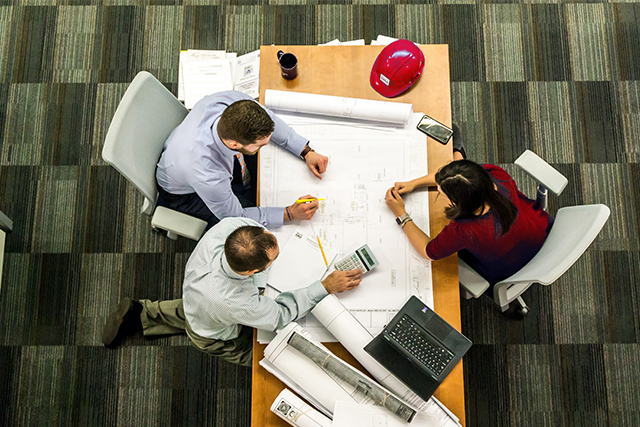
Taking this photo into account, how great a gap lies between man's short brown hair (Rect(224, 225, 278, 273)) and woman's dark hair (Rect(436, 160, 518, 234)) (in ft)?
1.86

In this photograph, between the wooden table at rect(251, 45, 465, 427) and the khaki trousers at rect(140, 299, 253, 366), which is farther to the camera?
the khaki trousers at rect(140, 299, 253, 366)

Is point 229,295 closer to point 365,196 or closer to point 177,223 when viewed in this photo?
point 177,223

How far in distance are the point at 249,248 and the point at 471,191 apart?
68 centimetres

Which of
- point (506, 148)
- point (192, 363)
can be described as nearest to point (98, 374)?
point (192, 363)

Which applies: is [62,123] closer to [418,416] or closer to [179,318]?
[179,318]

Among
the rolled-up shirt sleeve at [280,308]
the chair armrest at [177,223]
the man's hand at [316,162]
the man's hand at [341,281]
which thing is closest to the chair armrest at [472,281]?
the man's hand at [341,281]

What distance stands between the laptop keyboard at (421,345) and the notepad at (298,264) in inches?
12.3

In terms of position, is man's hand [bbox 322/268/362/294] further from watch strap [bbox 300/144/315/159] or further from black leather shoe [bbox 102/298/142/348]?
black leather shoe [bbox 102/298/142/348]

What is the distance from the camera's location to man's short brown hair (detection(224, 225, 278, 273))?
1272 millimetres

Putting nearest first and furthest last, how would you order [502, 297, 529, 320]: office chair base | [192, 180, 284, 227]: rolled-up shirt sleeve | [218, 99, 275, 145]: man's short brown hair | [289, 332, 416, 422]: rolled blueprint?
1. [289, 332, 416, 422]: rolled blueprint
2. [218, 99, 275, 145]: man's short brown hair
3. [192, 180, 284, 227]: rolled-up shirt sleeve
4. [502, 297, 529, 320]: office chair base

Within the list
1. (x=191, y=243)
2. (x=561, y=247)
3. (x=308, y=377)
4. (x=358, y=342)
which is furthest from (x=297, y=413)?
(x=191, y=243)

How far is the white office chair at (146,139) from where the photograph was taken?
1423 mm

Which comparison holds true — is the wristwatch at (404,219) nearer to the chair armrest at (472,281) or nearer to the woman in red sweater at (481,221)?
the woman in red sweater at (481,221)

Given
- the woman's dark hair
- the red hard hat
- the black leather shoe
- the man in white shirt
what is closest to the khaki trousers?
the black leather shoe
